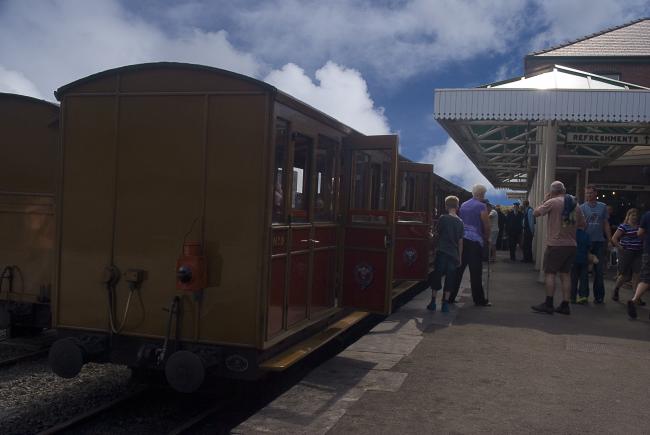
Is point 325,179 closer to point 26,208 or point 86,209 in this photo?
point 86,209

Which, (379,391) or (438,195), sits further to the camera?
(438,195)

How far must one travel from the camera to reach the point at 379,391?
17.4ft

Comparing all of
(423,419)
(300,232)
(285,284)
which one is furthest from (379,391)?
(300,232)

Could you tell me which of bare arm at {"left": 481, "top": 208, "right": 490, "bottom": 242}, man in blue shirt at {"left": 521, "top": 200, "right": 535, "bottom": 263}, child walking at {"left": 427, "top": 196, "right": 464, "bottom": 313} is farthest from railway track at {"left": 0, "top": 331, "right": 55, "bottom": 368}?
man in blue shirt at {"left": 521, "top": 200, "right": 535, "bottom": 263}

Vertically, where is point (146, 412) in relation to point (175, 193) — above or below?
below

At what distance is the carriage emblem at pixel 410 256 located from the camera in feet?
34.9

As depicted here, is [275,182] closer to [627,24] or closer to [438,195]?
[438,195]

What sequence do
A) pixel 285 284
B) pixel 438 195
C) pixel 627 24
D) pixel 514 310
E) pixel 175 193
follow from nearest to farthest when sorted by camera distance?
pixel 175 193
pixel 285 284
pixel 514 310
pixel 438 195
pixel 627 24

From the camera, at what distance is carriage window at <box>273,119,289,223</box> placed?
5.26 metres

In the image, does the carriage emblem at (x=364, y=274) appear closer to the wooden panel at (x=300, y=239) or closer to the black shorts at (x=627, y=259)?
the wooden panel at (x=300, y=239)

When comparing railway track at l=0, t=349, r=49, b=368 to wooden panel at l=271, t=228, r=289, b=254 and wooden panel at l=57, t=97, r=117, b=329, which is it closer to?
wooden panel at l=57, t=97, r=117, b=329

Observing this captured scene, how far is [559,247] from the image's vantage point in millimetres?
8602

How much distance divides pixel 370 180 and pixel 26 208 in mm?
3930

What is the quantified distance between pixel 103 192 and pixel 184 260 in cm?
103
